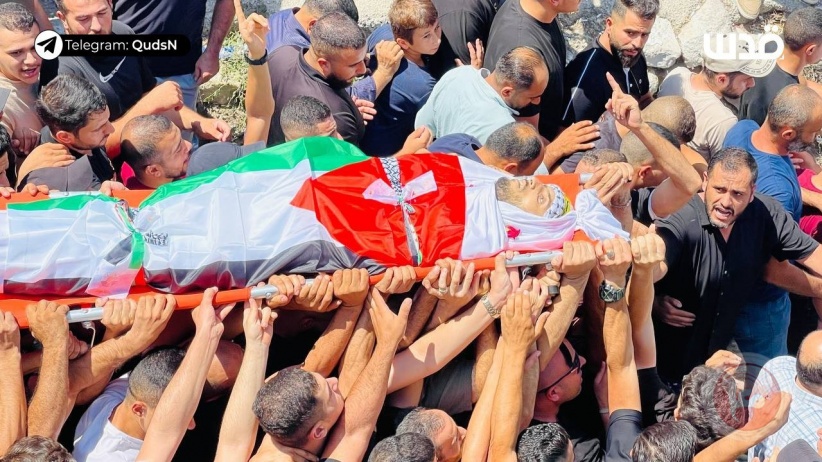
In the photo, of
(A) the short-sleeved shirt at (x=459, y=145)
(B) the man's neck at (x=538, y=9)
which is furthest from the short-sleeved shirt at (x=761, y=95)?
(A) the short-sleeved shirt at (x=459, y=145)

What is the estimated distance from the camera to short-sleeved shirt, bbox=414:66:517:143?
6156 mm

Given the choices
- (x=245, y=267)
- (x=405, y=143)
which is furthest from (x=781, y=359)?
(x=245, y=267)

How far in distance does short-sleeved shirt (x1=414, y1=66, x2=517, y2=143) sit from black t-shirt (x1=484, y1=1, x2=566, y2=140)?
10.5 inches

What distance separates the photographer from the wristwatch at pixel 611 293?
4984 mm

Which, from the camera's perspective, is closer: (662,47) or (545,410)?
(545,410)

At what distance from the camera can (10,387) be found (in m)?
4.35

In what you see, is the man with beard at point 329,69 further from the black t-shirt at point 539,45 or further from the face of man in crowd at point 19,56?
the face of man in crowd at point 19,56

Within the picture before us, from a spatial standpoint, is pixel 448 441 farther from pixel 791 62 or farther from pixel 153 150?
pixel 791 62

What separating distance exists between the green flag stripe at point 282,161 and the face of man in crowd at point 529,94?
1377 mm

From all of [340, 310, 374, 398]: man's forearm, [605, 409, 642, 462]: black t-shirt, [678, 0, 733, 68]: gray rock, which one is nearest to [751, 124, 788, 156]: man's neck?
[678, 0, 733, 68]: gray rock

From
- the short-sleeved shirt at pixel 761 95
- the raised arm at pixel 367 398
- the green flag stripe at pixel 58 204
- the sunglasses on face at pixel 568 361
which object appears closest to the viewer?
the raised arm at pixel 367 398

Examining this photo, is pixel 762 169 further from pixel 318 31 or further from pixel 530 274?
Result: pixel 318 31

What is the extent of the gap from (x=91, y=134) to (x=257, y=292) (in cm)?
145

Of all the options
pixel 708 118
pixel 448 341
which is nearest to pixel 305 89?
pixel 448 341
